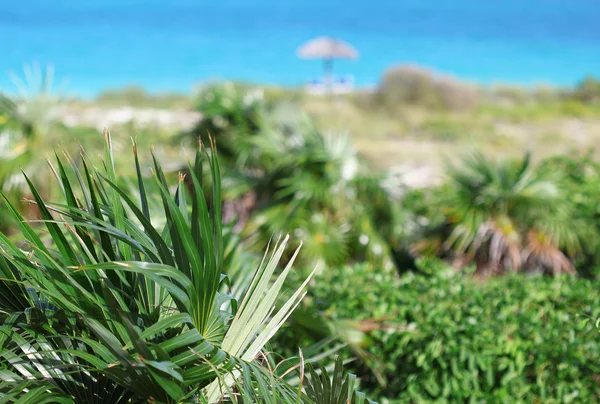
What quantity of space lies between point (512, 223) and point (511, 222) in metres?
0.01

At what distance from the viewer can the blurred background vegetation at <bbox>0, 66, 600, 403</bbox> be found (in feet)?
9.87

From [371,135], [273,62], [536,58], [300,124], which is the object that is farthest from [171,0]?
[300,124]

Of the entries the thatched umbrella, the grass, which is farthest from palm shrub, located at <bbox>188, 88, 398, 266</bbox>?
the thatched umbrella

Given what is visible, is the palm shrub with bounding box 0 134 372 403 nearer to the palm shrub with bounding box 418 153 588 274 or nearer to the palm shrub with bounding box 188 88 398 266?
the palm shrub with bounding box 188 88 398 266

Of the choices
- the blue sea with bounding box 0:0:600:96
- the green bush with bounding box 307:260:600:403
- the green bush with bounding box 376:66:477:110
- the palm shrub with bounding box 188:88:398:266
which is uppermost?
the blue sea with bounding box 0:0:600:96

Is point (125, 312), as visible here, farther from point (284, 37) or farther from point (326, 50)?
point (284, 37)

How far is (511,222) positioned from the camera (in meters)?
5.72

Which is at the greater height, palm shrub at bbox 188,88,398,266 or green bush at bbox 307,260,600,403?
palm shrub at bbox 188,88,398,266

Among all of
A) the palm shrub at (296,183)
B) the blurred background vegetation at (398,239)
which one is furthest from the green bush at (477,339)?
A: the palm shrub at (296,183)

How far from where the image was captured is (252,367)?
1628 mm

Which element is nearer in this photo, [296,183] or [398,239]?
[296,183]

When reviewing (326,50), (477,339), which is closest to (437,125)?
(326,50)

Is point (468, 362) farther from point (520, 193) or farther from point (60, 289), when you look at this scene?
point (520, 193)

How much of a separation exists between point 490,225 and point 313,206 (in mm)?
1594
